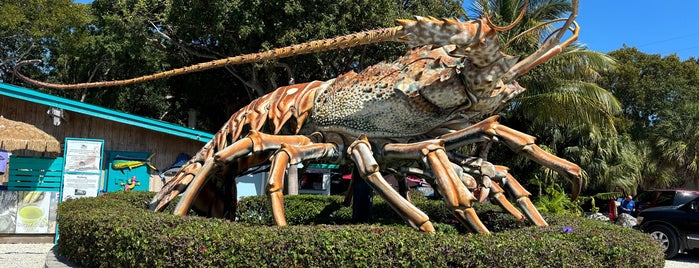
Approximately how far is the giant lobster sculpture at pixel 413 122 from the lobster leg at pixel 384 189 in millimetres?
11

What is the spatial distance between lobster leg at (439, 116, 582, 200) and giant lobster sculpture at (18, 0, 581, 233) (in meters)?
0.01

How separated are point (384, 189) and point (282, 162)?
3.87 ft

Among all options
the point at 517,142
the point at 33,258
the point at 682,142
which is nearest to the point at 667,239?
the point at 517,142

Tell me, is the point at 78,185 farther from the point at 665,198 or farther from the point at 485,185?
the point at 665,198

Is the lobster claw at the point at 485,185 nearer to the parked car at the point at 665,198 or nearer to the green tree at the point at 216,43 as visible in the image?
the parked car at the point at 665,198

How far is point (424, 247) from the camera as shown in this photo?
4.61 meters

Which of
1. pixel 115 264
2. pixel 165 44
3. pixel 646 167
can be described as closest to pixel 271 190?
pixel 115 264

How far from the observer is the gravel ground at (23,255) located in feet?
29.2

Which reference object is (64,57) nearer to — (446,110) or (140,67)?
(140,67)

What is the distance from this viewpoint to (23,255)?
9859mm

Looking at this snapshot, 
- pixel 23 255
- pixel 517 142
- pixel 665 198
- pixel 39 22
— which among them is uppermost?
pixel 39 22

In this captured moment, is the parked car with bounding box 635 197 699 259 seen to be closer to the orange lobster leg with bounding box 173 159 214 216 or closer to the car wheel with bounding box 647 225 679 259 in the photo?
the car wheel with bounding box 647 225 679 259

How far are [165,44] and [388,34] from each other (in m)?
17.3

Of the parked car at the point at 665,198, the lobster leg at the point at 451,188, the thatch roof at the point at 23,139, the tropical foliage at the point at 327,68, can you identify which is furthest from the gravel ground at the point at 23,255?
the parked car at the point at 665,198
